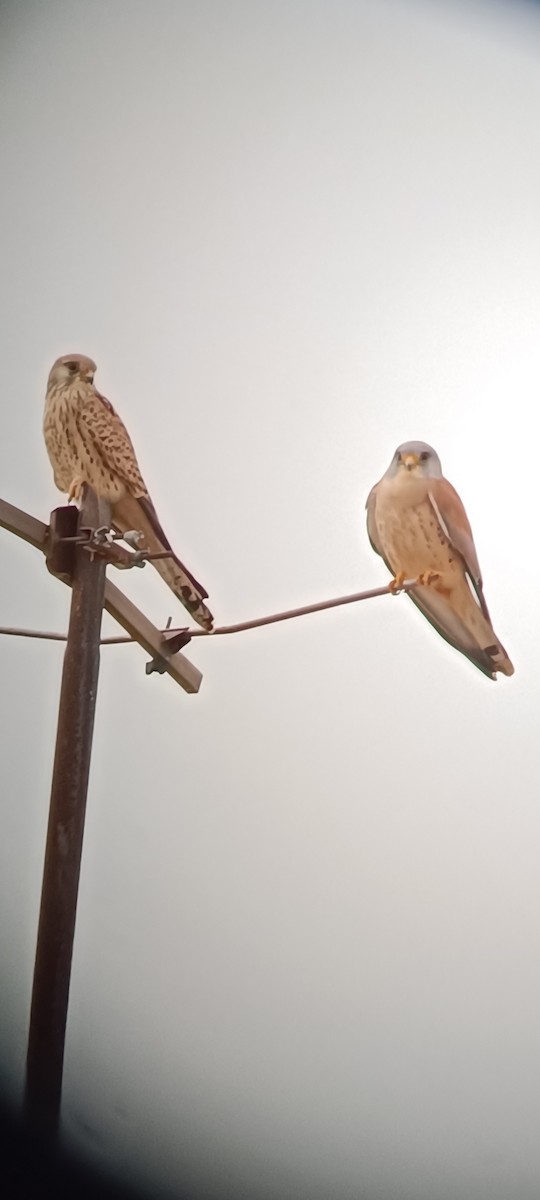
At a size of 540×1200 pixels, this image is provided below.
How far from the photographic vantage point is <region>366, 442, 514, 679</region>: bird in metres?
1.39

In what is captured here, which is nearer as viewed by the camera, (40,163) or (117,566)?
(117,566)

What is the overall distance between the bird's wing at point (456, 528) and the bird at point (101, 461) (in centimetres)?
32

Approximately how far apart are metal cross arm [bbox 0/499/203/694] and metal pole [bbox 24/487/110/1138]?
0.01m

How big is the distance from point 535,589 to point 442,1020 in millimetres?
542

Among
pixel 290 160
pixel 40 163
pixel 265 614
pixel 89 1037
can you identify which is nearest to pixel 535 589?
pixel 265 614

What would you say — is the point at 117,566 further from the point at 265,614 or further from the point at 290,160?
the point at 290,160

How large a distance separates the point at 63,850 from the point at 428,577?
0.57 m

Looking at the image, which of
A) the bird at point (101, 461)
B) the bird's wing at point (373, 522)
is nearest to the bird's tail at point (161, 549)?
the bird at point (101, 461)

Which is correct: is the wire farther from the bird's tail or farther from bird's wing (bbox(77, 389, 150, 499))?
bird's wing (bbox(77, 389, 150, 499))

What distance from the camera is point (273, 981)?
4.36 ft

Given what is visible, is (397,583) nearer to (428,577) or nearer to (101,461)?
(428,577)

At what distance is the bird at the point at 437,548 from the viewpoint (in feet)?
4.55

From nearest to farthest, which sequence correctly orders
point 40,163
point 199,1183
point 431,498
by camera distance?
1. point 199,1183
2. point 431,498
3. point 40,163

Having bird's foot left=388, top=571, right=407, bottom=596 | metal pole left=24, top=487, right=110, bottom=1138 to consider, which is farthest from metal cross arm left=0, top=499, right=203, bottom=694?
bird's foot left=388, top=571, right=407, bottom=596
